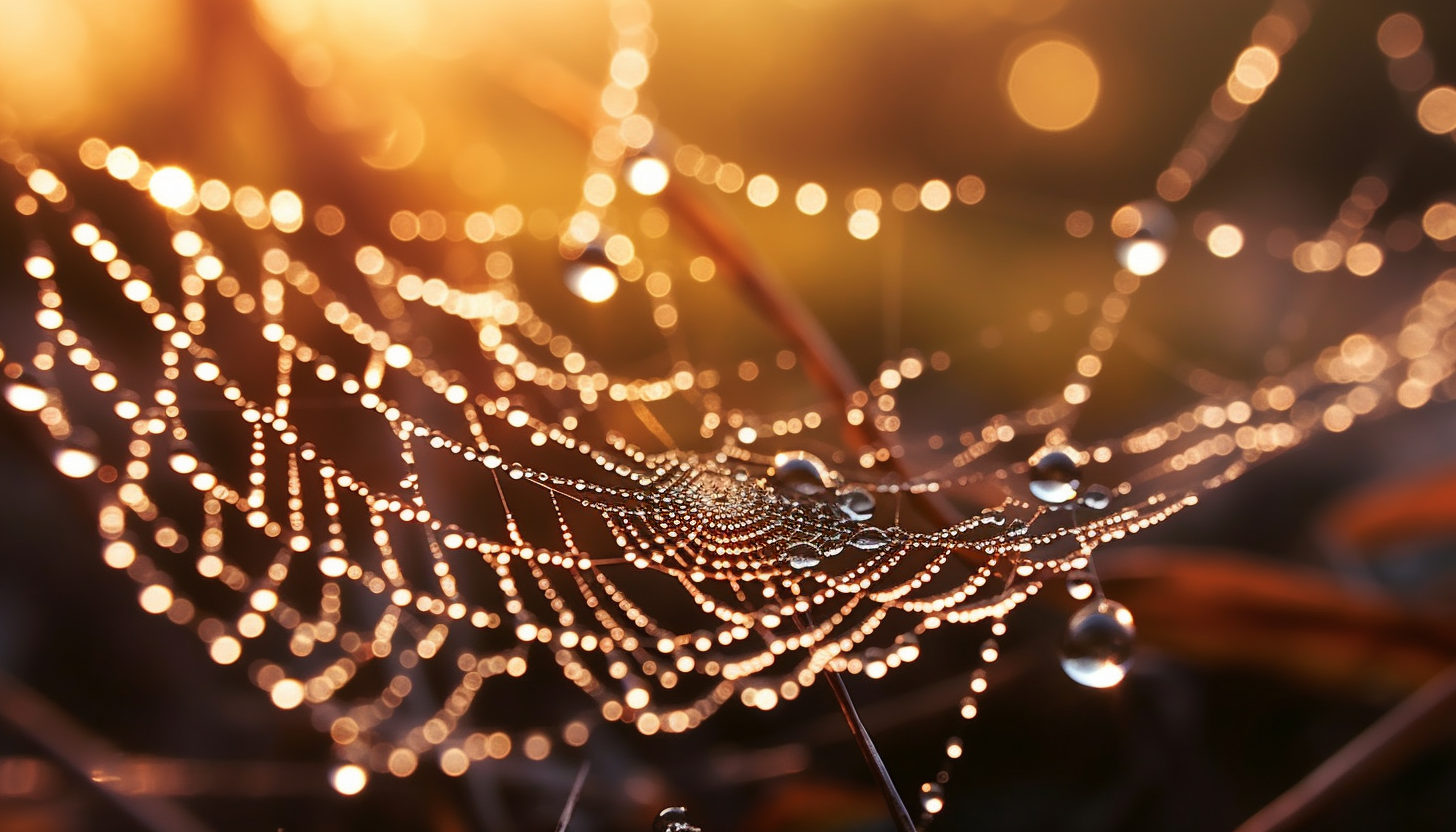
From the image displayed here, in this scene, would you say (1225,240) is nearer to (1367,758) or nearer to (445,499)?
(1367,758)

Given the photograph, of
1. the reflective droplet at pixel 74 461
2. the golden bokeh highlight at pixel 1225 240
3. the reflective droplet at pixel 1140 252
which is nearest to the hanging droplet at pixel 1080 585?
the reflective droplet at pixel 1140 252

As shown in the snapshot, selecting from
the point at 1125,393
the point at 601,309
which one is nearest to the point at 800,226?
the point at 601,309

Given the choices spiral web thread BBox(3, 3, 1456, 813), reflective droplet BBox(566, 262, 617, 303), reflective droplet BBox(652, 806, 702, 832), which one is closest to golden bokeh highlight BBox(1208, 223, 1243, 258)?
spiral web thread BBox(3, 3, 1456, 813)

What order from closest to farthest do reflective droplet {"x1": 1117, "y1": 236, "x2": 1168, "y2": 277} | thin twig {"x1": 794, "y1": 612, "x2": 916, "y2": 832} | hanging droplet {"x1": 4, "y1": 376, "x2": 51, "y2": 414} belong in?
thin twig {"x1": 794, "y1": 612, "x2": 916, "y2": 832} < hanging droplet {"x1": 4, "y1": 376, "x2": 51, "y2": 414} < reflective droplet {"x1": 1117, "y1": 236, "x2": 1168, "y2": 277}

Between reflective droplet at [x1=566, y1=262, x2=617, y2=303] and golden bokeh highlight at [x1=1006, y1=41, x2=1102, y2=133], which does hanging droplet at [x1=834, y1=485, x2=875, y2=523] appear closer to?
reflective droplet at [x1=566, y1=262, x2=617, y2=303]

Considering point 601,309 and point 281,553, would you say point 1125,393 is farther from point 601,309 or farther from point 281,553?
point 281,553

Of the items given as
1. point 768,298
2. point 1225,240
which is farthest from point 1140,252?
point 768,298
